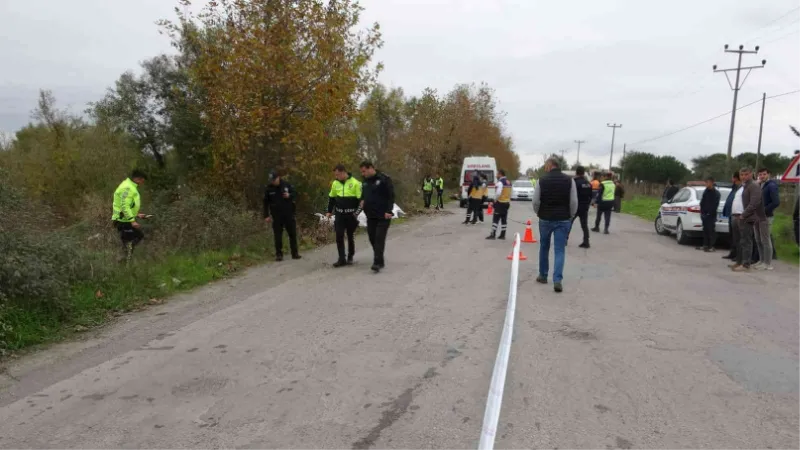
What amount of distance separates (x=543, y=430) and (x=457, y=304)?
3.18m

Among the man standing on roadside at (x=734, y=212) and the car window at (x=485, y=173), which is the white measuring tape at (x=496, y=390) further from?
the car window at (x=485, y=173)

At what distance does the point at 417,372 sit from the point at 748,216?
772 cm

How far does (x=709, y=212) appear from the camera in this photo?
39.1 ft

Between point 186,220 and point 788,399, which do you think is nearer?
point 788,399

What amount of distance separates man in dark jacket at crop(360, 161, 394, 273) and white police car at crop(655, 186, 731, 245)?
8014mm

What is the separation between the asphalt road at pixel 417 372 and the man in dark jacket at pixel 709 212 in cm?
449

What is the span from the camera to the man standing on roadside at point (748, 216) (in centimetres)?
917

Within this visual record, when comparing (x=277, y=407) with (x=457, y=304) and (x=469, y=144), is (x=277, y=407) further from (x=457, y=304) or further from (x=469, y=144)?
(x=469, y=144)

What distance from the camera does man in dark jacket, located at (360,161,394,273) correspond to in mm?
8883

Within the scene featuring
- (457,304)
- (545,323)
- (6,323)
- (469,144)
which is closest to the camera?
(6,323)

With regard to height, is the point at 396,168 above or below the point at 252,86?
below

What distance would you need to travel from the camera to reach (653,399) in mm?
3840

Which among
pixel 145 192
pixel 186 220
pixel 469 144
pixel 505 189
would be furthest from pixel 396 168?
pixel 469 144

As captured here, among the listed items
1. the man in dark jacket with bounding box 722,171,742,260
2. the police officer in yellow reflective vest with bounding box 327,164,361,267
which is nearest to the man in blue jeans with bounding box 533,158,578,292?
the police officer in yellow reflective vest with bounding box 327,164,361,267
